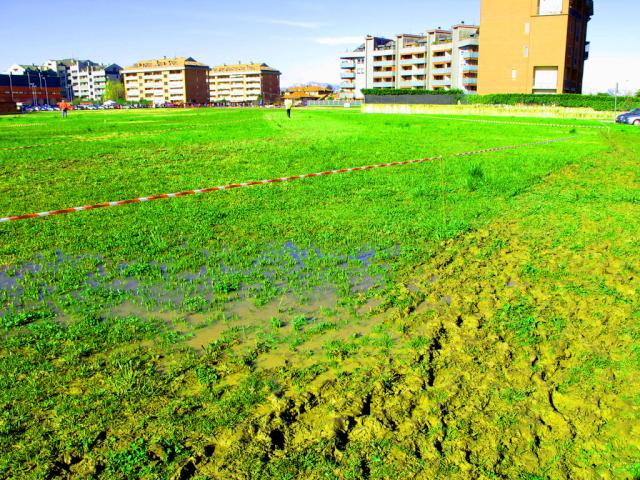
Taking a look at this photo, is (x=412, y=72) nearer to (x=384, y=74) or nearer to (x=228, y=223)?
(x=384, y=74)

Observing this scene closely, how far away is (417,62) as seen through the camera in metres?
135

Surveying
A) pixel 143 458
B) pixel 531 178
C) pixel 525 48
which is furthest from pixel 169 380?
pixel 525 48

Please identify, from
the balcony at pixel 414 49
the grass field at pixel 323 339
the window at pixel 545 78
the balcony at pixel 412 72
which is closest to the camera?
the grass field at pixel 323 339

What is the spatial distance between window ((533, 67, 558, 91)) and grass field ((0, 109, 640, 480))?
84.3 metres

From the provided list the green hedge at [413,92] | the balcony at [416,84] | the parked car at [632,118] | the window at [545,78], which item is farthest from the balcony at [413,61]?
the parked car at [632,118]

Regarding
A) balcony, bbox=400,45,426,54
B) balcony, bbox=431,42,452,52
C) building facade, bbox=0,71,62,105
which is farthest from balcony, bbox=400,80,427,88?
building facade, bbox=0,71,62,105

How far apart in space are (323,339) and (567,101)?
73.2 m

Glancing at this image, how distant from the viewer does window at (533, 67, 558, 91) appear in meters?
88.5

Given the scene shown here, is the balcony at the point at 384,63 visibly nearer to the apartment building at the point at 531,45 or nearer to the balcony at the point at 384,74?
the balcony at the point at 384,74

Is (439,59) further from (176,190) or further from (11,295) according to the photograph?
(11,295)

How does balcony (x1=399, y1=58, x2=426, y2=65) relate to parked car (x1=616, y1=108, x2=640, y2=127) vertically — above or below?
above

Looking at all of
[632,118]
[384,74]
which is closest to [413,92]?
[632,118]

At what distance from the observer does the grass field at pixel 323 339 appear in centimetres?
427

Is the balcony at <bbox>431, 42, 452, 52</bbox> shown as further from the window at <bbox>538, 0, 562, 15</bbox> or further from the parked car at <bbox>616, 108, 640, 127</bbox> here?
the parked car at <bbox>616, 108, 640, 127</bbox>
